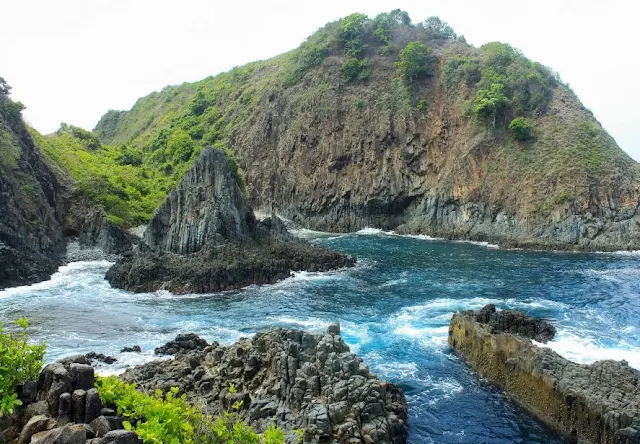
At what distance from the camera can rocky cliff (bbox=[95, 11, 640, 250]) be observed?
7056 cm

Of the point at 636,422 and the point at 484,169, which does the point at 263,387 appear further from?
the point at 484,169

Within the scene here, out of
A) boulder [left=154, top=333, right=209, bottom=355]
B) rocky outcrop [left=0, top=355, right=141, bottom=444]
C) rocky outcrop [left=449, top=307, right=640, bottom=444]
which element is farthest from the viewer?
boulder [left=154, top=333, right=209, bottom=355]

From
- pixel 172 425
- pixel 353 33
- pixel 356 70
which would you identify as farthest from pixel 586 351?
pixel 353 33

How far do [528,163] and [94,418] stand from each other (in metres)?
76.0

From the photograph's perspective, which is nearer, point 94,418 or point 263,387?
point 94,418

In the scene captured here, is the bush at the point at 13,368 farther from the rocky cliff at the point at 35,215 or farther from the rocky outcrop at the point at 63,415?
the rocky cliff at the point at 35,215

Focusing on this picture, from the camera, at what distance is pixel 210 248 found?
50.8 m

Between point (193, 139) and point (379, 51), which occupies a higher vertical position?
point (379, 51)

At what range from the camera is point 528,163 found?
3059 inches

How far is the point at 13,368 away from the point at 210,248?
38.2m

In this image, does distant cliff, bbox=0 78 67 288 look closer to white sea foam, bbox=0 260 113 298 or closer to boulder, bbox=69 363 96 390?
white sea foam, bbox=0 260 113 298

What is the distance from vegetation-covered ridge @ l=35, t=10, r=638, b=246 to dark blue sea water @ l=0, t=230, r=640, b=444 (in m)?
18.8

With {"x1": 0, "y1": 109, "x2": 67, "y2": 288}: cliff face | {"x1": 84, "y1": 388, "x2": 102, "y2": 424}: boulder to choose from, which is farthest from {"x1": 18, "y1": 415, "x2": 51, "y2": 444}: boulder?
{"x1": 0, "y1": 109, "x2": 67, "y2": 288}: cliff face

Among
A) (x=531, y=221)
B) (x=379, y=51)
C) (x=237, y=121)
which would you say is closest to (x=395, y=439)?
(x=531, y=221)
